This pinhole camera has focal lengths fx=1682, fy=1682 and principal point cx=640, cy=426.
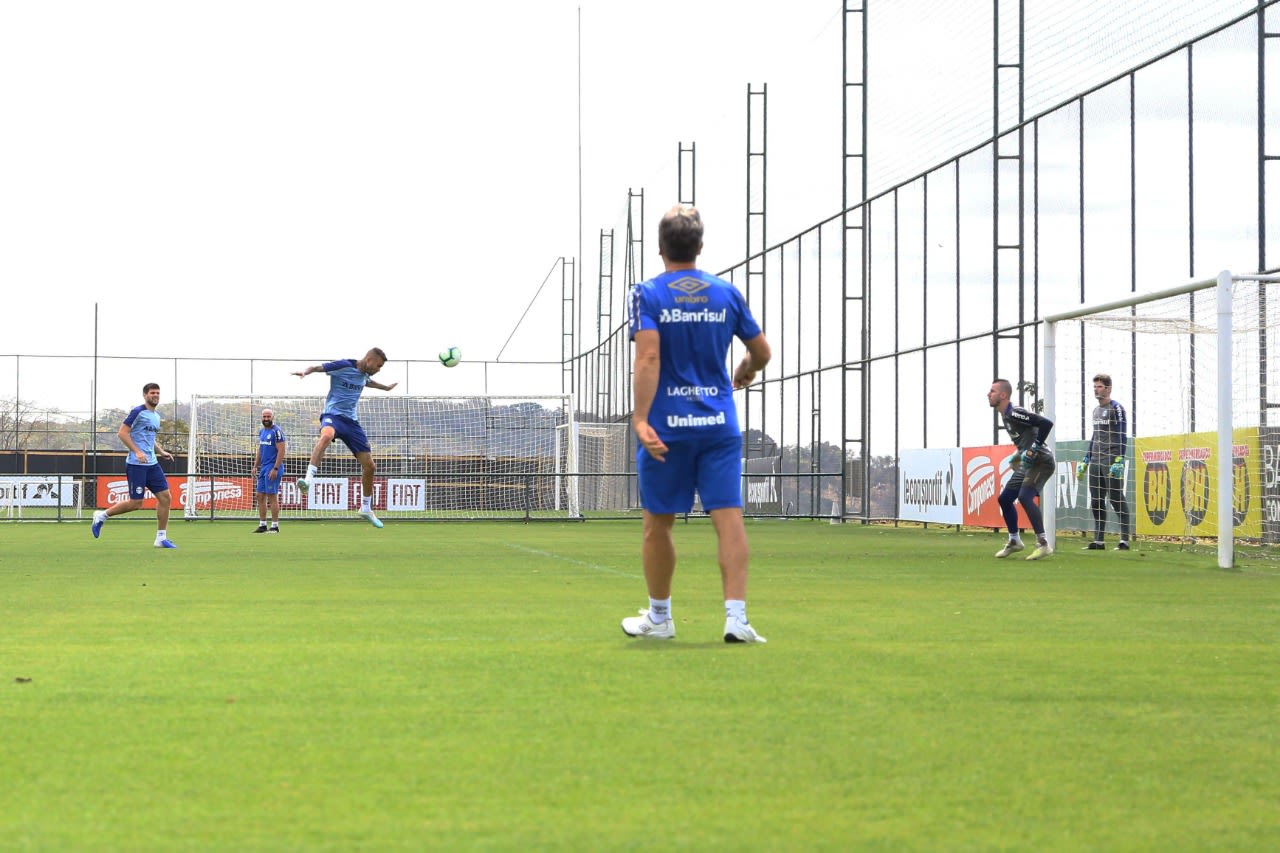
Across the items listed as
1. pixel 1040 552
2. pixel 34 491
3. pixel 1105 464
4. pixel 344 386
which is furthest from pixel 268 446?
pixel 34 491

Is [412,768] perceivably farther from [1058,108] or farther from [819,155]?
[819,155]

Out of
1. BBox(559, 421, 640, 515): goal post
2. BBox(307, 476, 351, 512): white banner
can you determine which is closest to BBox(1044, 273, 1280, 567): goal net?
BBox(307, 476, 351, 512): white banner

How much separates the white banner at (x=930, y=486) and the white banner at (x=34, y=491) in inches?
624

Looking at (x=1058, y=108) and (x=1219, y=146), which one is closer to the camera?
(x=1219, y=146)

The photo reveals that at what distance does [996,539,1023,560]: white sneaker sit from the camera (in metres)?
16.3

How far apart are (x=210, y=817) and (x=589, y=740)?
1299mm

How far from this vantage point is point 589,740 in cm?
471

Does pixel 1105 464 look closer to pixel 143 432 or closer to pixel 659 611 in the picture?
pixel 143 432

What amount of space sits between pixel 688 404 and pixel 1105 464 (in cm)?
1246

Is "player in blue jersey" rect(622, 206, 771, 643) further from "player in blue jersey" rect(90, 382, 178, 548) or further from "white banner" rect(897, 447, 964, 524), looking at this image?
"white banner" rect(897, 447, 964, 524)

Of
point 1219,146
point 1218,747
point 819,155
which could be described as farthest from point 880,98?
point 1218,747

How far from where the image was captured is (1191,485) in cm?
1814

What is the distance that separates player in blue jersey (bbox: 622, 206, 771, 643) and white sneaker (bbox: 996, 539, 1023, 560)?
30.8 feet

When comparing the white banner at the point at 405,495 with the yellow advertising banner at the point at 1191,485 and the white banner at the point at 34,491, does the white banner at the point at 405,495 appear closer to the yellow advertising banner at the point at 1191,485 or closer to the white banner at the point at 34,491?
the white banner at the point at 34,491
